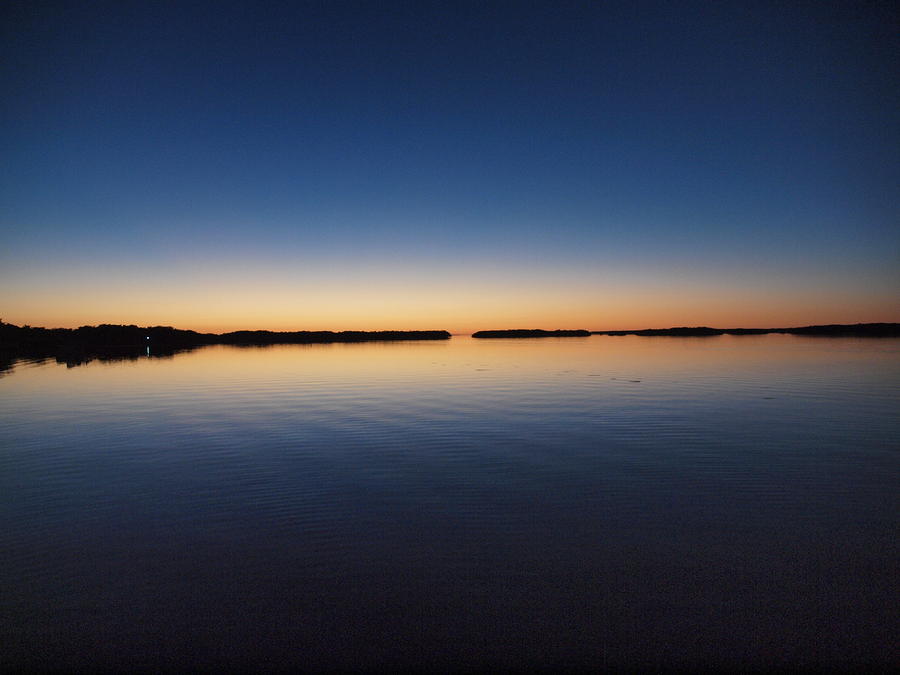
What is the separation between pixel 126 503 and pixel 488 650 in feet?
31.8

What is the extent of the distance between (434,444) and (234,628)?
11.0m

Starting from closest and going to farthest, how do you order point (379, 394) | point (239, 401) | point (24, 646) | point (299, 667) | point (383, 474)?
point (299, 667) → point (24, 646) → point (383, 474) → point (239, 401) → point (379, 394)

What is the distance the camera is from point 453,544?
8969 mm

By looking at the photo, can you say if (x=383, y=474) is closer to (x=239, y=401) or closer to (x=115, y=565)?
(x=115, y=565)

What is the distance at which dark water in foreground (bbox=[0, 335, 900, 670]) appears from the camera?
6137mm

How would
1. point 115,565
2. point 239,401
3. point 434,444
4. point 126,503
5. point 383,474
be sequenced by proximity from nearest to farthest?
point 115,565 < point 126,503 < point 383,474 < point 434,444 < point 239,401

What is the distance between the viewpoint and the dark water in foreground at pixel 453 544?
6137mm

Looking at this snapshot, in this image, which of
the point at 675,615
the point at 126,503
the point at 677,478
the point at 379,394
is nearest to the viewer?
the point at 675,615

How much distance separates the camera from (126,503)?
37.8ft

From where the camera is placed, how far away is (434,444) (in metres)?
17.2

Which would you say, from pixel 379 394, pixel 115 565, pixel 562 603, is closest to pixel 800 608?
pixel 562 603

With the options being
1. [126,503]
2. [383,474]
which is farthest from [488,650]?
[126,503]

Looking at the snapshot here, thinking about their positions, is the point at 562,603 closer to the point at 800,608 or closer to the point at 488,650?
the point at 488,650

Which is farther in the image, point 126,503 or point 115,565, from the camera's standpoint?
point 126,503
